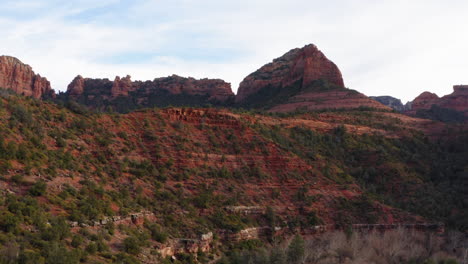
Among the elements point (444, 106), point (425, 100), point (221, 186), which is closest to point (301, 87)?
point (444, 106)

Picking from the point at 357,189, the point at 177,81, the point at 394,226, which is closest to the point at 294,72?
the point at 177,81

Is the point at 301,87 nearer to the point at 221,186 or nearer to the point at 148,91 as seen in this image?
the point at 148,91

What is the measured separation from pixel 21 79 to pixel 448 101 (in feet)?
357

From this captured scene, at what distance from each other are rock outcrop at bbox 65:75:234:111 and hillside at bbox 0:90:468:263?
56091 mm

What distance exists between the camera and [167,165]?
34094 millimetres

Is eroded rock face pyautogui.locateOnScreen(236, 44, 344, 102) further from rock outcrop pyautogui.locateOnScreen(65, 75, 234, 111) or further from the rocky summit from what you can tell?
the rocky summit

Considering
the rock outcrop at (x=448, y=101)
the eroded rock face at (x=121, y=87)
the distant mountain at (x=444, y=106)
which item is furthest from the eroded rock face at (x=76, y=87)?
the rock outcrop at (x=448, y=101)

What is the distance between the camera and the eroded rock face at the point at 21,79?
308ft

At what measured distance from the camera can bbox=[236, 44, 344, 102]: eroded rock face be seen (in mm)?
85875

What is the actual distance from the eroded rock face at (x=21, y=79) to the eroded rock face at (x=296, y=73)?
5053 cm

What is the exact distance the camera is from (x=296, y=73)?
3625 inches

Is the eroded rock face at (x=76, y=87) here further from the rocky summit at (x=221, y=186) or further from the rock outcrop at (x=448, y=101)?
the rock outcrop at (x=448, y=101)

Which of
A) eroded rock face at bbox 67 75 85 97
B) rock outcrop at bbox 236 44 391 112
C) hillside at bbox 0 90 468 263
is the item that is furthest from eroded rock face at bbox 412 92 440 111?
eroded rock face at bbox 67 75 85 97

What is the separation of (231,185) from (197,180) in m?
3.15
